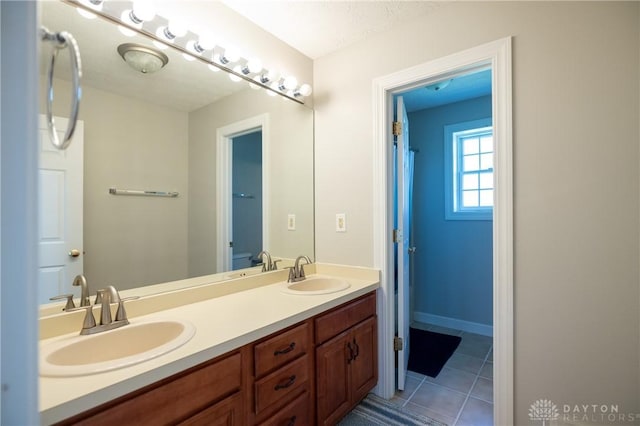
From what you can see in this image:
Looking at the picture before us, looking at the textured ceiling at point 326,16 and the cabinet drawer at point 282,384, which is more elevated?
the textured ceiling at point 326,16

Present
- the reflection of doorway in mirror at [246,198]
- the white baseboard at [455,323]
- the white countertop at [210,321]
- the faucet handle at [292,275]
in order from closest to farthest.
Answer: the white countertop at [210,321]
the reflection of doorway in mirror at [246,198]
the faucet handle at [292,275]
the white baseboard at [455,323]

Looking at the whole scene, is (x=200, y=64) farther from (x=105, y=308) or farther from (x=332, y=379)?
(x=332, y=379)

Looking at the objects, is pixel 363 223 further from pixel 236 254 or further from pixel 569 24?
pixel 569 24

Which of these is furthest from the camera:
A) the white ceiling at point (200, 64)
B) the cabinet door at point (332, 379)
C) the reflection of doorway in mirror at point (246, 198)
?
the reflection of doorway in mirror at point (246, 198)

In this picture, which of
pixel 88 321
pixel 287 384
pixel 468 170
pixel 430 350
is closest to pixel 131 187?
pixel 88 321

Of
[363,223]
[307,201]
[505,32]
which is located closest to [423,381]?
[363,223]

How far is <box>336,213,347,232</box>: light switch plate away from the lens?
6.77 feet

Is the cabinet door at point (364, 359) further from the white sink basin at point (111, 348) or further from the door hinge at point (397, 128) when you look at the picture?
the door hinge at point (397, 128)

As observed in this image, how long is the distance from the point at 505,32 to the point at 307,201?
1.51 metres

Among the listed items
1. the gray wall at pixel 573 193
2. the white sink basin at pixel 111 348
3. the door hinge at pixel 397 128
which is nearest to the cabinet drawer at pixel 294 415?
the white sink basin at pixel 111 348

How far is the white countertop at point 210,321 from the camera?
73 centimetres

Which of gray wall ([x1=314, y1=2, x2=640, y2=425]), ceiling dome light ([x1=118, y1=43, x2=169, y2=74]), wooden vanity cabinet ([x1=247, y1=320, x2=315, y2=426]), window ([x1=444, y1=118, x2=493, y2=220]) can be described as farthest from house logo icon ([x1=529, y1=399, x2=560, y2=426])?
ceiling dome light ([x1=118, y1=43, x2=169, y2=74])

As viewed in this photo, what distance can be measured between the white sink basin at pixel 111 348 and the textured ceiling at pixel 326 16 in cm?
172

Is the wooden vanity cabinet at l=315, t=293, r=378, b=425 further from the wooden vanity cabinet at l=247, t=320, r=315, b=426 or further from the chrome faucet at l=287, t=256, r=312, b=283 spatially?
the chrome faucet at l=287, t=256, r=312, b=283
